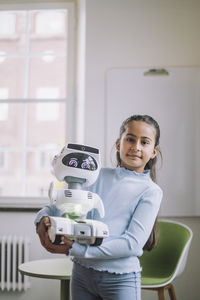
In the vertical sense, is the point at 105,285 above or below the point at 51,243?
below

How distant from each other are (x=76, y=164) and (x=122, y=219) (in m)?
Result: 0.25

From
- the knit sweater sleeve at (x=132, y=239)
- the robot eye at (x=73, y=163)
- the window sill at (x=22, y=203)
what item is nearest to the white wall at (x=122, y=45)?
the window sill at (x=22, y=203)

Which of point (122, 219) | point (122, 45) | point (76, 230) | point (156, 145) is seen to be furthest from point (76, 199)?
point (122, 45)

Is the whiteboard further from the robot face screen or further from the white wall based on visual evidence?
the robot face screen

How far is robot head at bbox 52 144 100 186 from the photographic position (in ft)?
3.67

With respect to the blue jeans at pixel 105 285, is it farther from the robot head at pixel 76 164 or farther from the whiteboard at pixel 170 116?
the whiteboard at pixel 170 116

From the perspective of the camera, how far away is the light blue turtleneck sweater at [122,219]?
1160 mm

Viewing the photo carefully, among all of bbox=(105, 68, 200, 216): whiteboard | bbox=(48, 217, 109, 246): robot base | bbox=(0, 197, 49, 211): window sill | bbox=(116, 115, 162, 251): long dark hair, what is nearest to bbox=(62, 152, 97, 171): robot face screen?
bbox=(48, 217, 109, 246): robot base

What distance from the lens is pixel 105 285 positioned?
121 cm

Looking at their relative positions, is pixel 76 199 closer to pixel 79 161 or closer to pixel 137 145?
pixel 79 161

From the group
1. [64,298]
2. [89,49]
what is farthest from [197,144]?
[64,298]

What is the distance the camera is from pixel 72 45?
353 centimetres

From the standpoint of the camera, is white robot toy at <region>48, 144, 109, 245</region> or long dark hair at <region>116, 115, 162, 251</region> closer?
white robot toy at <region>48, 144, 109, 245</region>

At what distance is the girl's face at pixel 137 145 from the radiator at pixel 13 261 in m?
2.09
